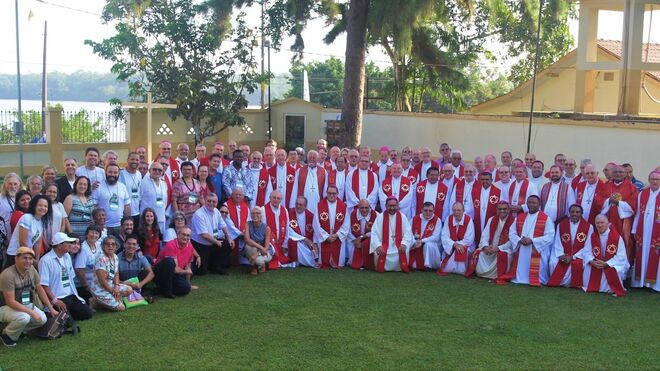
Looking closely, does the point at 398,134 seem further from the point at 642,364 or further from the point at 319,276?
the point at 642,364

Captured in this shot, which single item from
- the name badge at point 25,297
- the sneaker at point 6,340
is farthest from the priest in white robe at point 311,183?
the sneaker at point 6,340

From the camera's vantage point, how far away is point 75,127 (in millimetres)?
17609

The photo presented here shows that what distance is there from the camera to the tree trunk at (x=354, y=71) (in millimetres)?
16359

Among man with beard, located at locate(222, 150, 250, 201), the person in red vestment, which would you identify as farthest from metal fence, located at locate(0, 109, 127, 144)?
the person in red vestment

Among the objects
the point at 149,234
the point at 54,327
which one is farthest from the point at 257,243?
the point at 54,327

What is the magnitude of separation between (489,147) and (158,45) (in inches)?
350

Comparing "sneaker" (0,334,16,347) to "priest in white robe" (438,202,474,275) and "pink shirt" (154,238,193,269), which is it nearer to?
"pink shirt" (154,238,193,269)

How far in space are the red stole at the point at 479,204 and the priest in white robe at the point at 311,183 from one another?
2169 mm

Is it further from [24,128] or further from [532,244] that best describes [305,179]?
[24,128]

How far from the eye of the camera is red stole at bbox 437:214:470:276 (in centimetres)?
965

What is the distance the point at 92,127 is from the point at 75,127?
482mm

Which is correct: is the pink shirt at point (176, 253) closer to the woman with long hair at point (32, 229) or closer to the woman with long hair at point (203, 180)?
the woman with long hair at point (203, 180)

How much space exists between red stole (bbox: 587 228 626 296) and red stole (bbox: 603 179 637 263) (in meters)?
0.30

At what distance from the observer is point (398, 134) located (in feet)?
65.2
